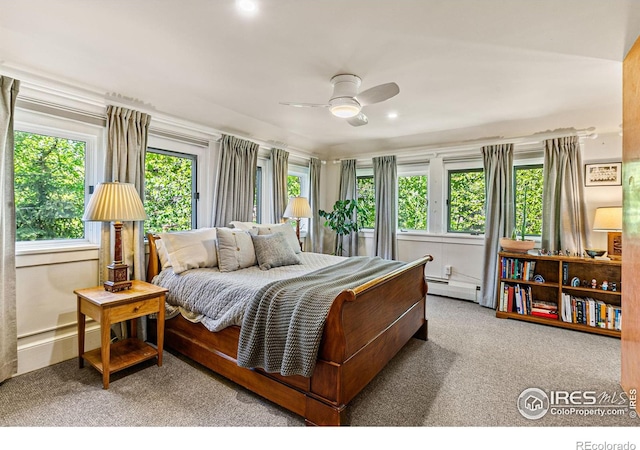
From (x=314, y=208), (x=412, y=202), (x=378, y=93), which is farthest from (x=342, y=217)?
(x=378, y=93)

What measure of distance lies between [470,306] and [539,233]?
1.32 metres

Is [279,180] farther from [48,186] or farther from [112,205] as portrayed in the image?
[48,186]

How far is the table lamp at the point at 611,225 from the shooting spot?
10.9 ft

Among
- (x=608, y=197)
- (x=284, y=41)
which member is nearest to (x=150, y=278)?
(x=284, y=41)

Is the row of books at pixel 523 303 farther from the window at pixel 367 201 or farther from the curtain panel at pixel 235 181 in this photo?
the curtain panel at pixel 235 181

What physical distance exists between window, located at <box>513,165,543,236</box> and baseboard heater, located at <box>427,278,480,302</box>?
982mm

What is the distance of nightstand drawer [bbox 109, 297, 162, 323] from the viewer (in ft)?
7.10

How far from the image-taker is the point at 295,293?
1.94 m

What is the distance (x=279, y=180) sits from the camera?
14.7 feet

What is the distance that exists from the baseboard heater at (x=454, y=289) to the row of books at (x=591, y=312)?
1017mm

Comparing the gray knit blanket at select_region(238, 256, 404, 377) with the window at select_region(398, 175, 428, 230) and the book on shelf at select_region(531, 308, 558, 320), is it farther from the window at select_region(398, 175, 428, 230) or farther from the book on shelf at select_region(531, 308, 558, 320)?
the window at select_region(398, 175, 428, 230)

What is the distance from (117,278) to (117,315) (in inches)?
13.7

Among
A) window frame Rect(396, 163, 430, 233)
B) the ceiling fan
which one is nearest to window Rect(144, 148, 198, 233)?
the ceiling fan

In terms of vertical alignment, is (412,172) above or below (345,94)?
below
